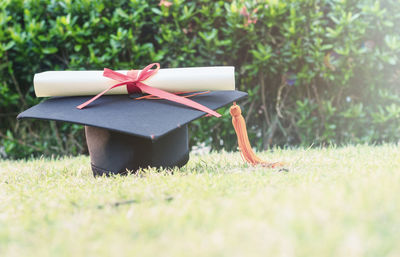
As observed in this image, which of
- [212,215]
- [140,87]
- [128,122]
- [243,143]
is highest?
[140,87]

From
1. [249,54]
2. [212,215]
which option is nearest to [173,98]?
[212,215]

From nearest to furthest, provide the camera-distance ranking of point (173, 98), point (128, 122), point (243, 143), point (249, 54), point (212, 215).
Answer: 1. point (212, 215)
2. point (128, 122)
3. point (173, 98)
4. point (243, 143)
5. point (249, 54)

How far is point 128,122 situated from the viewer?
6.34 ft

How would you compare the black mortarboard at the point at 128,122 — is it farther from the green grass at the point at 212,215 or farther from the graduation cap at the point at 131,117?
the green grass at the point at 212,215

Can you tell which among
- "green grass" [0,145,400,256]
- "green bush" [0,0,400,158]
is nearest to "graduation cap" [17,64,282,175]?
"green grass" [0,145,400,256]

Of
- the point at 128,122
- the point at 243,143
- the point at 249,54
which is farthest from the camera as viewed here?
the point at 249,54

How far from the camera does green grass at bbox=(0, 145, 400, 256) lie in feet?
3.38

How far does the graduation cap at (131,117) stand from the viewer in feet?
6.53

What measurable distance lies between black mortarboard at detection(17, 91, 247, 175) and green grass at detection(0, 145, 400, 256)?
0.15 m

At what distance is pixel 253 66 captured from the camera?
3686 millimetres

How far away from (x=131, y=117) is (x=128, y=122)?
5 cm

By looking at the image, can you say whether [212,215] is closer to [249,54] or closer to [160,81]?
[160,81]

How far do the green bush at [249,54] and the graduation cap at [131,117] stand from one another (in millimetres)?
1419

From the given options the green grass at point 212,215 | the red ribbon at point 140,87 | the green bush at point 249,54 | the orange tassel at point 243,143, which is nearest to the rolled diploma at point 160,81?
the red ribbon at point 140,87
